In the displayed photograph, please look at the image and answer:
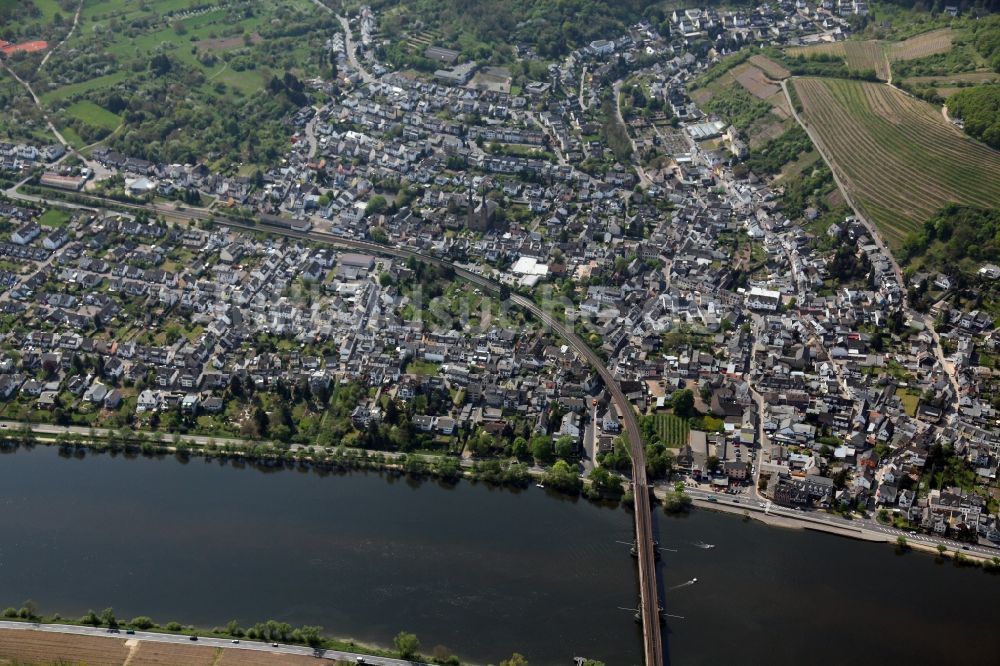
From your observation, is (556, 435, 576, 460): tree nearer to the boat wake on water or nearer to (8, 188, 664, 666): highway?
(8, 188, 664, 666): highway

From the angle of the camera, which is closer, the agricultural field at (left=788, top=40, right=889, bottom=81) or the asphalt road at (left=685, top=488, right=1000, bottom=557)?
the asphalt road at (left=685, top=488, right=1000, bottom=557)

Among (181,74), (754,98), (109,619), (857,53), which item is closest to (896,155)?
(754,98)

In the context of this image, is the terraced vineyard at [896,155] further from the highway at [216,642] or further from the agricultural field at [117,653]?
the agricultural field at [117,653]

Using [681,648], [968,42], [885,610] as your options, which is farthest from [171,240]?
[968,42]

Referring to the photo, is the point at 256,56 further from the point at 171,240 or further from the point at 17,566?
the point at 17,566

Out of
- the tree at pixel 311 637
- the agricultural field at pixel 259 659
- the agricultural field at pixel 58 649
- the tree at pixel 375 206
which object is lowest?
the agricultural field at pixel 58 649

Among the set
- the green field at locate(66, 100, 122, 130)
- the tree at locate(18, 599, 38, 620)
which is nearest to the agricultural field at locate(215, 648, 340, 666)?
the tree at locate(18, 599, 38, 620)

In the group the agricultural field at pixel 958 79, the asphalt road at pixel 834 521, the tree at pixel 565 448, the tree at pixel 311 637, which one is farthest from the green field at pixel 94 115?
the agricultural field at pixel 958 79
